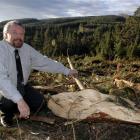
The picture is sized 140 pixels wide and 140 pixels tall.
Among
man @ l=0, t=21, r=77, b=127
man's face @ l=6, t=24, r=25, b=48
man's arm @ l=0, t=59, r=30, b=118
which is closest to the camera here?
man's arm @ l=0, t=59, r=30, b=118

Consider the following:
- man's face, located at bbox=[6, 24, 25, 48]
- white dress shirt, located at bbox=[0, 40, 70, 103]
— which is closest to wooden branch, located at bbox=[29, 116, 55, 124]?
white dress shirt, located at bbox=[0, 40, 70, 103]

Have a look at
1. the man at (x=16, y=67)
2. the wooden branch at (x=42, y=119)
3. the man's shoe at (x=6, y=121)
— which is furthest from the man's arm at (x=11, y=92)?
the wooden branch at (x=42, y=119)

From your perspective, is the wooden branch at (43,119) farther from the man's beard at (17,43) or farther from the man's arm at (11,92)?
the man's beard at (17,43)

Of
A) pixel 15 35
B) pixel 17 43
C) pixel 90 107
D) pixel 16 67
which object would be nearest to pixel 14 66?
pixel 16 67

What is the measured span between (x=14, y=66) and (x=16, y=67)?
5 cm

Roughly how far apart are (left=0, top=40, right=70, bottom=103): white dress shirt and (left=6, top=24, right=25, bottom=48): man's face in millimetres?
82

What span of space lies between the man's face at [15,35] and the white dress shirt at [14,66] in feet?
0.27

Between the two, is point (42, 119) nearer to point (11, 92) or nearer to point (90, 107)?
point (90, 107)

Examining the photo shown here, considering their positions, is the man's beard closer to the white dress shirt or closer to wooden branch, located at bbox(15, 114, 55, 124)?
the white dress shirt

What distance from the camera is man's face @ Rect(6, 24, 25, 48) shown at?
553 cm

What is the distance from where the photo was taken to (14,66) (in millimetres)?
5723

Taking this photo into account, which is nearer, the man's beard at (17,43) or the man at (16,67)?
the man at (16,67)

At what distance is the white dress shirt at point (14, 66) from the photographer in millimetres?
5152

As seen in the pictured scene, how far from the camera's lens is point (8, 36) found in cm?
564
